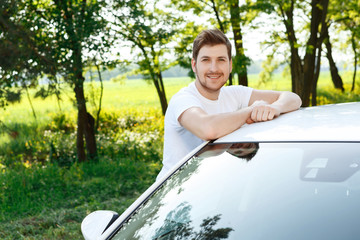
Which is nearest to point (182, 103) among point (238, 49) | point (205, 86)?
point (205, 86)

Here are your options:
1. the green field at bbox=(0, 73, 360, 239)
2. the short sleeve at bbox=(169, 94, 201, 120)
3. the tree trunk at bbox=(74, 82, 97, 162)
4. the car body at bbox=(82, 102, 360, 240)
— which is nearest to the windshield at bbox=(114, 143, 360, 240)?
the car body at bbox=(82, 102, 360, 240)

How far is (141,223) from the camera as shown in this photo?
2.00m

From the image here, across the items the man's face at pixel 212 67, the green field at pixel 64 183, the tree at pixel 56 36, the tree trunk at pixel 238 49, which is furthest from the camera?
the tree trunk at pixel 238 49

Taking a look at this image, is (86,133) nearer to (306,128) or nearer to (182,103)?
(182,103)

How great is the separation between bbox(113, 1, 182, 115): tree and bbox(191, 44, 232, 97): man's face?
6.60 m

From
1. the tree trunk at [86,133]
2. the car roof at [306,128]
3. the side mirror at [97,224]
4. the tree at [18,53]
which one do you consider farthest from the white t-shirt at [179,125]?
the tree trunk at [86,133]

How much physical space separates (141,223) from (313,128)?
918 mm

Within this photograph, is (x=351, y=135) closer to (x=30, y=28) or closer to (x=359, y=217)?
(x=359, y=217)

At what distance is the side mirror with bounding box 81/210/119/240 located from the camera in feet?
6.73

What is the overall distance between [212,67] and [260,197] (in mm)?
1200

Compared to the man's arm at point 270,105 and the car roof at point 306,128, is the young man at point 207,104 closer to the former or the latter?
the man's arm at point 270,105

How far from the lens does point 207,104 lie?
118 inches

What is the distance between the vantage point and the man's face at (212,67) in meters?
2.91

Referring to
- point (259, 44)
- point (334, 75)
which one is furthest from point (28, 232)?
point (334, 75)
